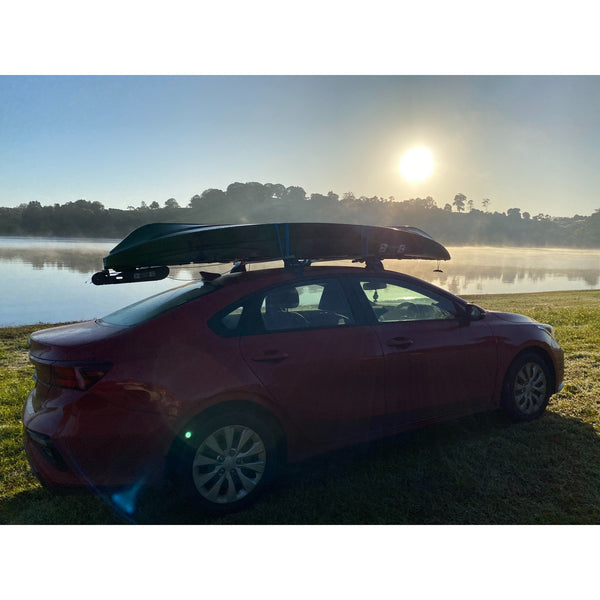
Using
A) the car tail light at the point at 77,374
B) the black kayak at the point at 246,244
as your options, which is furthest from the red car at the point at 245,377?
the black kayak at the point at 246,244

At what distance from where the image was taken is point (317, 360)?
3182 millimetres

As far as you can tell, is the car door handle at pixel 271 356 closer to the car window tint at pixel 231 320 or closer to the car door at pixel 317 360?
the car door at pixel 317 360

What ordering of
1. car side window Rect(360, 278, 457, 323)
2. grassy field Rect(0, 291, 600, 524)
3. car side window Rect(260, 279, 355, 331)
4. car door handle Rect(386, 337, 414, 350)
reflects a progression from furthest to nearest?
car side window Rect(360, 278, 457, 323) → car door handle Rect(386, 337, 414, 350) → car side window Rect(260, 279, 355, 331) → grassy field Rect(0, 291, 600, 524)

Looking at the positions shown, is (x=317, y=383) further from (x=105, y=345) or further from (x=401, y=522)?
(x=105, y=345)

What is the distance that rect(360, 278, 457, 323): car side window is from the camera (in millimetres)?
3689

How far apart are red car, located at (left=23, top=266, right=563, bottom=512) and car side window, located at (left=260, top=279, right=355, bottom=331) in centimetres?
1

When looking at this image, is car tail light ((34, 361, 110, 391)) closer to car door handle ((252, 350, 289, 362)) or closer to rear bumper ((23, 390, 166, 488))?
rear bumper ((23, 390, 166, 488))

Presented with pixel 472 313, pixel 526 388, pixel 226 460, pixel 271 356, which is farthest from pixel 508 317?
pixel 226 460

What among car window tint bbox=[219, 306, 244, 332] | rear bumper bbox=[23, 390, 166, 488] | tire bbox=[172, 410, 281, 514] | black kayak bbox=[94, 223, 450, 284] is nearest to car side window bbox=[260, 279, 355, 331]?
car window tint bbox=[219, 306, 244, 332]

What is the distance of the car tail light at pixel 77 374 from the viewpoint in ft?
8.55

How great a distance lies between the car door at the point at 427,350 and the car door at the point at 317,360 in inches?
7.0

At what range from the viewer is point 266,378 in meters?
2.96

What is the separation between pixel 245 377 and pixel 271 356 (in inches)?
9.0

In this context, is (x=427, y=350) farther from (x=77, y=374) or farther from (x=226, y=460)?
Result: (x=77, y=374)
